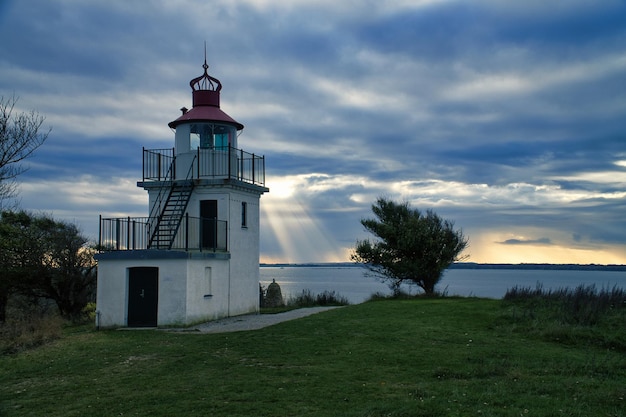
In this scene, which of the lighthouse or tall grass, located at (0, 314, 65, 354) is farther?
the lighthouse

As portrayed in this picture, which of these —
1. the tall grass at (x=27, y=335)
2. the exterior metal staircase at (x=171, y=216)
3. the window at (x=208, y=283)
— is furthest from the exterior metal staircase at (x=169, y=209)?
the tall grass at (x=27, y=335)

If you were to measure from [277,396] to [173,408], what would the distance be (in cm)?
171

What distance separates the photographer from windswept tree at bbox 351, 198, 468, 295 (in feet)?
99.1

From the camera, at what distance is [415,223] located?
30516 mm

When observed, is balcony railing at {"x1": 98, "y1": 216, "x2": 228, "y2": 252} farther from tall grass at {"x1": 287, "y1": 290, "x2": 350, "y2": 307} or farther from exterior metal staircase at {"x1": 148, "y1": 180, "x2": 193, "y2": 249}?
tall grass at {"x1": 287, "y1": 290, "x2": 350, "y2": 307}

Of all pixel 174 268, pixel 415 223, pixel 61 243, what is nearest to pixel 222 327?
pixel 174 268

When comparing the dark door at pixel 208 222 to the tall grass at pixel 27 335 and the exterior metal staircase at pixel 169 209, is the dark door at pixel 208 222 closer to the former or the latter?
the exterior metal staircase at pixel 169 209

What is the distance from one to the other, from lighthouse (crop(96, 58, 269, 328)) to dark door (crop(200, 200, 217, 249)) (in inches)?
1.6

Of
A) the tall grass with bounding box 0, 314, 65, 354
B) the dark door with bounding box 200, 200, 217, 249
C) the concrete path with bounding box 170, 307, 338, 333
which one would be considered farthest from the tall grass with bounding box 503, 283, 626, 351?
the tall grass with bounding box 0, 314, 65, 354

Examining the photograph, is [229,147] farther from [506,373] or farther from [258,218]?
[506,373]

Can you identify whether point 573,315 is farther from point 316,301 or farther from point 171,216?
point 316,301

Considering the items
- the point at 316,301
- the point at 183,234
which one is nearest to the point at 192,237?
the point at 183,234

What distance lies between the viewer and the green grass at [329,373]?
944 cm

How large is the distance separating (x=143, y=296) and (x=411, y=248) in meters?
14.2
